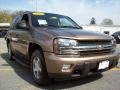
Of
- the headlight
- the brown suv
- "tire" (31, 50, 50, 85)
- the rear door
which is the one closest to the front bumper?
the brown suv

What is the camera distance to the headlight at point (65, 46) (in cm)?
495

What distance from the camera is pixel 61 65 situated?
4.86 metres

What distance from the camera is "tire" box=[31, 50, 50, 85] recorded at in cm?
529

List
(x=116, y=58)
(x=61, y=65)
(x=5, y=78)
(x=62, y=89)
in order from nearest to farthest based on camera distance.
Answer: (x=61, y=65) → (x=62, y=89) → (x=116, y=58) → (x=5, y=78)

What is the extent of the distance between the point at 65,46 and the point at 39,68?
0.94 m

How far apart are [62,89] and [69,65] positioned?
0.75m

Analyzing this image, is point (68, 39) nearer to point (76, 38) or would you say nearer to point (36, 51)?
point (76, 38)

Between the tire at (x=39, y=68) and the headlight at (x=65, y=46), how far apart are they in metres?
0.53

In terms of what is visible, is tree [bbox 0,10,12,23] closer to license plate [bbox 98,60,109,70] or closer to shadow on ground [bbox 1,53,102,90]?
shadow on ground [bbox 1,53,102,90]

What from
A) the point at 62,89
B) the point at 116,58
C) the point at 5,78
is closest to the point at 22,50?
the point at 5,78

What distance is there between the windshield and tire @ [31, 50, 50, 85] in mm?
963

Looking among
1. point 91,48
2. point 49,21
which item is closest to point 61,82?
point 91,48

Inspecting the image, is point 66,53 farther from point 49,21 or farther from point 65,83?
point 49,21

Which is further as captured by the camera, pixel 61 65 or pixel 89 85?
pixel 89 85
